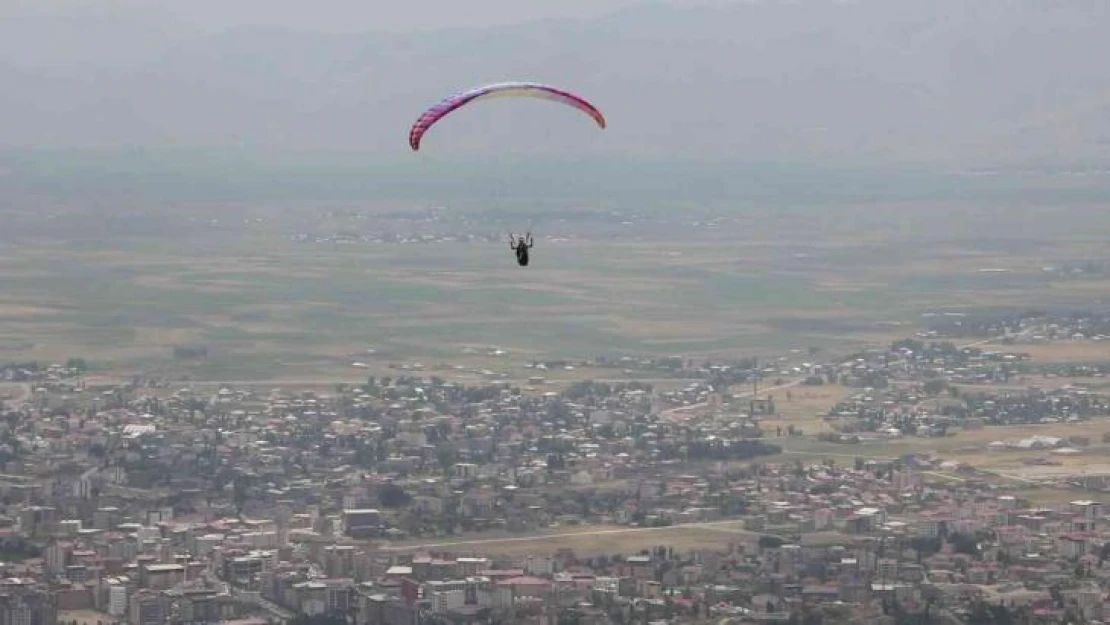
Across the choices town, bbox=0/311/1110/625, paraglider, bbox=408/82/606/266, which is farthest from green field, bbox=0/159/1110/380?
paraglider, bbox=408/82/606/266

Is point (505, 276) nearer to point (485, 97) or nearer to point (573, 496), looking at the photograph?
point (573, 496)

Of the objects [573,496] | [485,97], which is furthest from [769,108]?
[485,97]

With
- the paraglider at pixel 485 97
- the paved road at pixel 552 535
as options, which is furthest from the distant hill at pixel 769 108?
the paraglider at pixel 485 97

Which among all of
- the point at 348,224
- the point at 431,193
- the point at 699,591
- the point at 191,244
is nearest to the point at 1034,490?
the point at 699,591

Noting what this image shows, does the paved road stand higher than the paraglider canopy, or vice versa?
the paraglider canopy

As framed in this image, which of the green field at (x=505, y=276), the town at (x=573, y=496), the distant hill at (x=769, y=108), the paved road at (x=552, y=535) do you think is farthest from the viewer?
the distant hill at (x=769, y=108)

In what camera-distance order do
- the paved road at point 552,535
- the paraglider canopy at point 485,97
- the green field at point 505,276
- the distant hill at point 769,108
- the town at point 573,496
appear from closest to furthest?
the paraglider canopy at point 485,97, the town at point 573,496, the paved road at point 552,535, the green field at point 505,276, the distant hill at point 769,108

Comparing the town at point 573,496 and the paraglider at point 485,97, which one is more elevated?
the paraglider at point 485,97

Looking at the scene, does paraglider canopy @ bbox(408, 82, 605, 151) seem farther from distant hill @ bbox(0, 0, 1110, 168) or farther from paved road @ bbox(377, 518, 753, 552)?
distant hill @ bbox(0, 0, 1110, 168)

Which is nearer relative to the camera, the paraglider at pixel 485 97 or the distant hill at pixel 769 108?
the paraglider at pixel 485 97

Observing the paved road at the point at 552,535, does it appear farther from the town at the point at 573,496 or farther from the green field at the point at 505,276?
the green field at the point at 505,276
